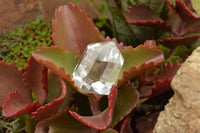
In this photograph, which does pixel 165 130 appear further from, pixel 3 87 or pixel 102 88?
pixel 3 87

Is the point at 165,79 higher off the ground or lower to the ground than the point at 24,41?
higher

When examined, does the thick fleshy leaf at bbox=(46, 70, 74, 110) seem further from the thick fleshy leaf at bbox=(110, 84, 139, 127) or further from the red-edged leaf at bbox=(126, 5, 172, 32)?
the red-edged leaf at bbox=(126, 5, 172, 32)

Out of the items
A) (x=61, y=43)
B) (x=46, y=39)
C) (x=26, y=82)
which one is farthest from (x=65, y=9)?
(x=46, y=39)

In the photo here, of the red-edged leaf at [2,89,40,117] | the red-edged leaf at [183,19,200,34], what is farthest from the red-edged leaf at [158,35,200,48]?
the red-edged leaf at [2,89,40,117]

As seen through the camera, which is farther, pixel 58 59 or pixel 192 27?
pixel 192 27

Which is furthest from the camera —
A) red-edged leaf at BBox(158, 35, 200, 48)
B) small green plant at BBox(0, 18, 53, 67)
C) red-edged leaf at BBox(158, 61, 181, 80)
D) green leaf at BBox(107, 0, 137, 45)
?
small green plant at BBox(0, 18, 53, 67)

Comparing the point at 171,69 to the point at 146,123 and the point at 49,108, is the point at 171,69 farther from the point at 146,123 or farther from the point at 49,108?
the point at 49,108

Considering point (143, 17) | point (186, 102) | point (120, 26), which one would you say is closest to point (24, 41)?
point (120, 26)
